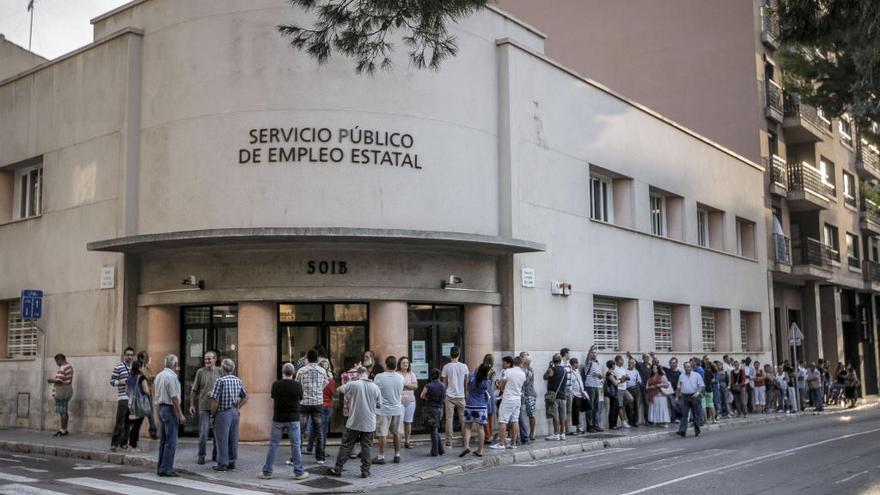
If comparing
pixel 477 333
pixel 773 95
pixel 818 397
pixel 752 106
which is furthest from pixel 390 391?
pixel 773 95

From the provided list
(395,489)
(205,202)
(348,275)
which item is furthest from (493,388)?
(205,202)

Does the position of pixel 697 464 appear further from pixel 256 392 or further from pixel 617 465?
pixel 256 392

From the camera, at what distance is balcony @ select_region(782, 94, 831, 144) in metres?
36.2

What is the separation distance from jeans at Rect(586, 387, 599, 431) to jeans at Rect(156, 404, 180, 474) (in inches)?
426

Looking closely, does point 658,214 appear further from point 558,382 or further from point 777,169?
point 558,382

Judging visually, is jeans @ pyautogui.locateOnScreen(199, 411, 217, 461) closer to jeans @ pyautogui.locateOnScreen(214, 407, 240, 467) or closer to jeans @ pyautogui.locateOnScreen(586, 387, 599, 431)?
jeans @ pyautogui.locateOnScreen(214, 407, 240, 467)

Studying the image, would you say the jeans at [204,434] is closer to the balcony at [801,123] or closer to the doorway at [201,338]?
the doorway at [201,338]

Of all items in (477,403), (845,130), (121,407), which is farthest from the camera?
(845,130)

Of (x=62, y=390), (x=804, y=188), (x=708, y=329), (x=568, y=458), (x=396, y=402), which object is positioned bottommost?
(x=568, y=458)

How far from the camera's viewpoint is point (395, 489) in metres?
13.2

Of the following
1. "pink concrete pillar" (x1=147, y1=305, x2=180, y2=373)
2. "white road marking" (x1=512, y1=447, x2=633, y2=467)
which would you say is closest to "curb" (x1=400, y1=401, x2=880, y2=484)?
"white road marking" (x1=512, y1=447, x2=633, y2=467)

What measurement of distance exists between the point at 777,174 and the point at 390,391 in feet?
83.6

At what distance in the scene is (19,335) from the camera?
906 inches

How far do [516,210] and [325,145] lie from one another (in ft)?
16.2
